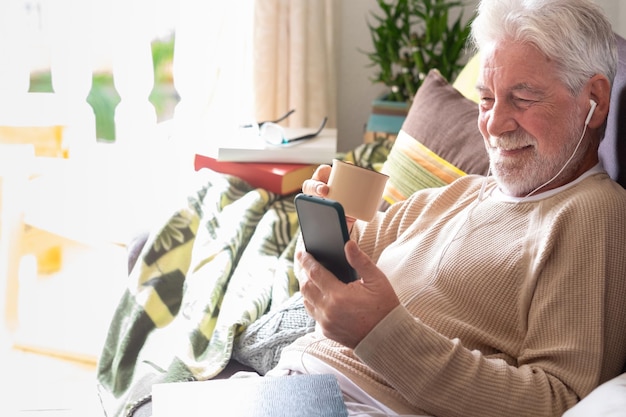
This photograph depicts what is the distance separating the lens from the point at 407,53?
3.04m

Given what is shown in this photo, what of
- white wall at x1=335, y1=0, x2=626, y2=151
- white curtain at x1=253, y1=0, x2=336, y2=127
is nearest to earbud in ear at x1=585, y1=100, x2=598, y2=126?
white curtain at x1=253, y1=0, x2=336, y2=127

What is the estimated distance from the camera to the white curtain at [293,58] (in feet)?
9.93

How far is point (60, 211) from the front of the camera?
304 centimetres

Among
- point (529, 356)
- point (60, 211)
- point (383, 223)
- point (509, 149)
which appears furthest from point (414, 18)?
point (529, 356)

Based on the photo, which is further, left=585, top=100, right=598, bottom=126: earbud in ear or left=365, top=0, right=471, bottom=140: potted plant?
left=365, top=0, right=471, bottom=140: potted plant

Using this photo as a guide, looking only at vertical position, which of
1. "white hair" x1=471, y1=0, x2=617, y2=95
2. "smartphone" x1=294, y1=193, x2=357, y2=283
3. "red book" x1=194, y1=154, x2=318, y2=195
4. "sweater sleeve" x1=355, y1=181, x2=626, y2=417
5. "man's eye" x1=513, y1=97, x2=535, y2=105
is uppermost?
"white hair" x1=471, y1=0, x2=617, y2=95

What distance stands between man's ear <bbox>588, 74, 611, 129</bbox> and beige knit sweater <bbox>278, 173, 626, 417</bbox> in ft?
0.30

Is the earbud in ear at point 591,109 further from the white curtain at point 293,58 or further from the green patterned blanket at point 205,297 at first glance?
the white curtain at point 293,58

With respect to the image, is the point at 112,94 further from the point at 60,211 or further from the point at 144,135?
the point at 60,211

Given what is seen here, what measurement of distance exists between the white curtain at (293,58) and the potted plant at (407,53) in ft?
0.61

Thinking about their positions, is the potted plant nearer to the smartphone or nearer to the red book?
the red book

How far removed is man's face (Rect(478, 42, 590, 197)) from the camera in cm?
133

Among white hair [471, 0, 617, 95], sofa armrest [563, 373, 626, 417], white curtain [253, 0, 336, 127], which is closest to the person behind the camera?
sofa armrest [563, 373, 626, 417]

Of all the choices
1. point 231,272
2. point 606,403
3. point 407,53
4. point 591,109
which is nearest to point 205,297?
point 231,272
